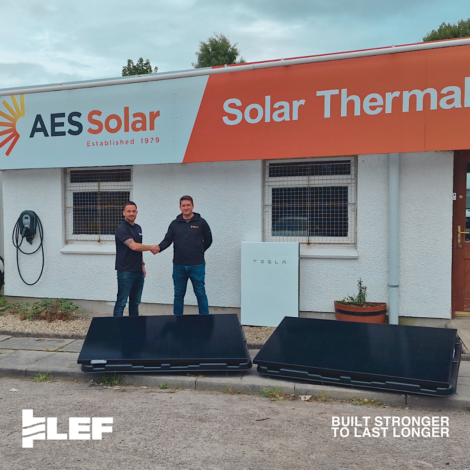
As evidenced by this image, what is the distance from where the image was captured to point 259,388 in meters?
5.18

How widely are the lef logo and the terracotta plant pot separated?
245 inches

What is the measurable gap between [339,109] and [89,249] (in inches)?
184

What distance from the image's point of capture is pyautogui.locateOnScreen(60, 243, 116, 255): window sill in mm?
8617

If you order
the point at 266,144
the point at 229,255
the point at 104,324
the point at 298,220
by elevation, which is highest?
the point at 266,144

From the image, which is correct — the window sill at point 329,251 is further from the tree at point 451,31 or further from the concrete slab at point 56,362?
the tree at point 451,31

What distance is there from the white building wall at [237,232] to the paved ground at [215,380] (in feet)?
5.44

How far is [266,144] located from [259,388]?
12.2 feet

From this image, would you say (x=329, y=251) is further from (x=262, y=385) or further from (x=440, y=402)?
(x=440, y=402)

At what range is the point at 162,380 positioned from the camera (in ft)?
17.7

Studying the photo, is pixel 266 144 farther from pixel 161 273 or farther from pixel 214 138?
pixel 161 273

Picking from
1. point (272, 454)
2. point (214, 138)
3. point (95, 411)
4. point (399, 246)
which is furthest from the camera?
point (214, 138)

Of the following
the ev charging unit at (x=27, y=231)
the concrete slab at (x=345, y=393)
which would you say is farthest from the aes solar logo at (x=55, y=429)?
the ev charging unit at (x=27, y=231)

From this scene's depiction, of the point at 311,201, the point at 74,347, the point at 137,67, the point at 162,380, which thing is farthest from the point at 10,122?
the point at 137,67

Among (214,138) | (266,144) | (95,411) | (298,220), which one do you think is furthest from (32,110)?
(95,411)
